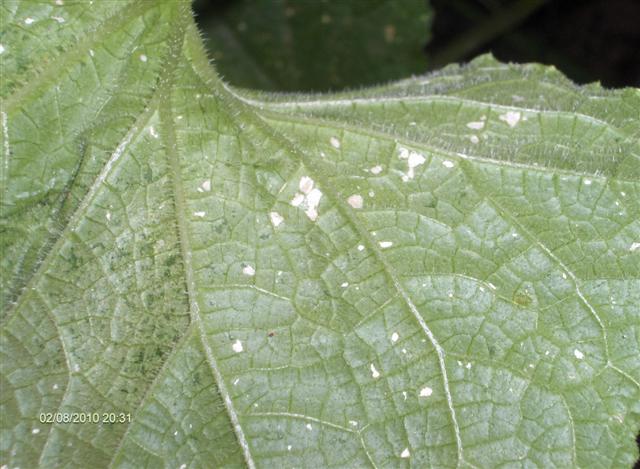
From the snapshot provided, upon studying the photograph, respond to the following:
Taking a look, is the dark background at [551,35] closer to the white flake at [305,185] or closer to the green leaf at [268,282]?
the green leaf at [268,282]

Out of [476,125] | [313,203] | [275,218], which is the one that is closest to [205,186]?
[275,218]

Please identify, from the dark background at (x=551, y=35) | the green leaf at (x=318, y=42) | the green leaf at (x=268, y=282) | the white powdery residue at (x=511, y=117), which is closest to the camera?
the green leaf at (x=268, y=282)

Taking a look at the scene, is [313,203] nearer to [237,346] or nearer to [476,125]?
[237,346]

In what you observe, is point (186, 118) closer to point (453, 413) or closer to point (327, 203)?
point (327, 203)

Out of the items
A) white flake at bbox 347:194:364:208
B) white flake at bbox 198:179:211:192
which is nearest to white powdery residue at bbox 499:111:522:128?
white flake at bbox 347:194:364:208

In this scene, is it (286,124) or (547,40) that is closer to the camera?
(286,124)

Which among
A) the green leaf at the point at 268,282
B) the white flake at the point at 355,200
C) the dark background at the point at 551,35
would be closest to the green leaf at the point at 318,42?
the dark background at the point at 551,35

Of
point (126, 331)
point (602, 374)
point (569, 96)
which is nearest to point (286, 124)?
point (126, 331)
